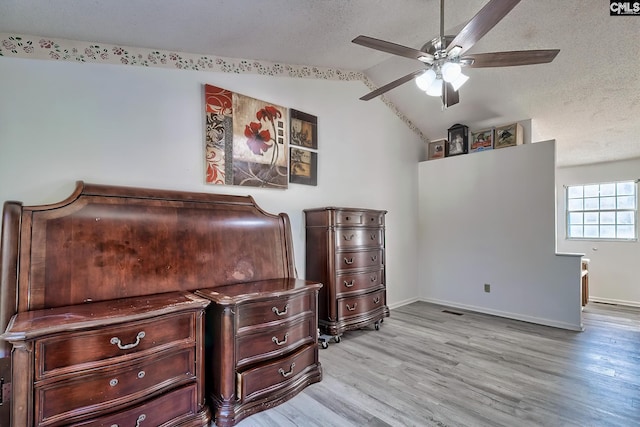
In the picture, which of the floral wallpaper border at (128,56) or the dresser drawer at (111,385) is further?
the floral wallpaper border at (128,56)

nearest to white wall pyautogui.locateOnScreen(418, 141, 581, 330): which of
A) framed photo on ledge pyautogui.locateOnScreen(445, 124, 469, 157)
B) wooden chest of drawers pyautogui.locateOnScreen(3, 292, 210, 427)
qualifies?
framed photo on ledge pyautogui.locateOnScreen(445, 124, 469, 157)

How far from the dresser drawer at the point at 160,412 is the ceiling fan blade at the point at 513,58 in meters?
2.67

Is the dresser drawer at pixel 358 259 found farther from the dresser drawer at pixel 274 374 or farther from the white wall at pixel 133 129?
the dresser drawer at pixel 274 374

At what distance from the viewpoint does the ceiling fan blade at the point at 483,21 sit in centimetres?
147

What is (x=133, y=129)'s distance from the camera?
216 centimetres

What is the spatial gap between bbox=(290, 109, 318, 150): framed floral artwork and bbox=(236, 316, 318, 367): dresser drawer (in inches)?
72.7

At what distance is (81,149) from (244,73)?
58.5 inches

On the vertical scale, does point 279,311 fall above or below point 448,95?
below

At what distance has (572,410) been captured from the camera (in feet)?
6.15

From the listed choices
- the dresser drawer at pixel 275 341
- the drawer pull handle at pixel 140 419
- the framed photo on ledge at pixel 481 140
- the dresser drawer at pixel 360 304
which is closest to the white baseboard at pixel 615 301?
the framed photo on ledge at pixel 481 140

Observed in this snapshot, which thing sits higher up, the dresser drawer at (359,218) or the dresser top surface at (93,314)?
the dresser drawer at (359,218)

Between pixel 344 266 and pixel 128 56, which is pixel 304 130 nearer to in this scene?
pixel 344 266

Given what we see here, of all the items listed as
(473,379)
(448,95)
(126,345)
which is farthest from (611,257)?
(126,345)

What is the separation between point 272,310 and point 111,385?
2.98 feet
